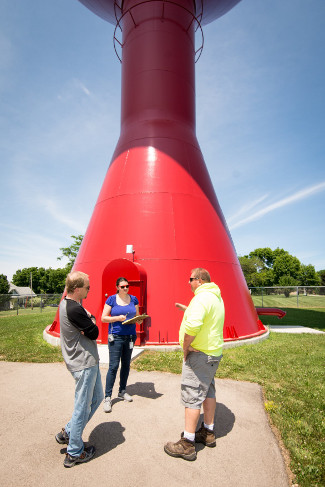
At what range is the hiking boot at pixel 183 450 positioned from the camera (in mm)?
2688

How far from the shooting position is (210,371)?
286 centimetres

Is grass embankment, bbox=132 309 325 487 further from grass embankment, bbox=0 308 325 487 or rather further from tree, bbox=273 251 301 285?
tree, bbox=273 251 301 285

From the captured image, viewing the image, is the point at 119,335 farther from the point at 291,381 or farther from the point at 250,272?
the point at 250,272

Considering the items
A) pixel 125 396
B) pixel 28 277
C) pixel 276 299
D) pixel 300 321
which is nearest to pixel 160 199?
pixel 125 396

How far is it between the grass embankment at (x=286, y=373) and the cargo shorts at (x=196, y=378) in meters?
0.99

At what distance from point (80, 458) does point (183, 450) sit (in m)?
0.96

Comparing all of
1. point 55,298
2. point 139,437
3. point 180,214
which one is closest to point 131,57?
point 180,214

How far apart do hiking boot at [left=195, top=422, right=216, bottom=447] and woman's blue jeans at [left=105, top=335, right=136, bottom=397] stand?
1315mm

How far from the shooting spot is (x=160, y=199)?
7.81 meters

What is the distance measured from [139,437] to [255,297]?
21499 mm

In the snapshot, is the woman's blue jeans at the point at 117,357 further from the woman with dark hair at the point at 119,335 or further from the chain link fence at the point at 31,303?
the chain link fence at the point at 31,303

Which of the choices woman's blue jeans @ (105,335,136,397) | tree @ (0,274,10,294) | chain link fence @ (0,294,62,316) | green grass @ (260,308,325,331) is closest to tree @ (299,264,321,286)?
green grass @ (260,308,325,331)

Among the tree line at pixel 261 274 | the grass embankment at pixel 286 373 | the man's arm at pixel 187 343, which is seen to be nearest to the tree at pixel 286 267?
the tree line at pixel 261 274

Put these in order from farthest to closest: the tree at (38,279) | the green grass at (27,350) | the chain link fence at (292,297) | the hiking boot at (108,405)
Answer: the tree at (38,279) < the chain link fence at (292,297) < the green grass at (27,350) < the hiking boot at (108,405)
